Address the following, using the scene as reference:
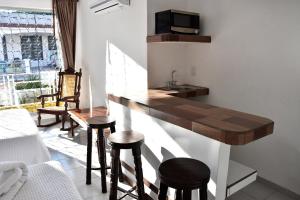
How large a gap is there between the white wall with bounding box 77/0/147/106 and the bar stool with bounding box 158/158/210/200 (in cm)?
159

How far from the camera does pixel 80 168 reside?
2953 millimetres

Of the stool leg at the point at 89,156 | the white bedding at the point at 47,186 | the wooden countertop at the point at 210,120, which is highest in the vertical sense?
the wooden countertop at the point at 210,120

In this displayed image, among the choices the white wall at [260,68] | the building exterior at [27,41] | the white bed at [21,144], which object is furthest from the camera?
the building exterior at [27,41]

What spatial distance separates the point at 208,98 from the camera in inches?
123

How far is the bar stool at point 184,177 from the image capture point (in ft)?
4.35

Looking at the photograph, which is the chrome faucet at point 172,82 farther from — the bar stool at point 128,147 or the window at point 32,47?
the window at point 32,47

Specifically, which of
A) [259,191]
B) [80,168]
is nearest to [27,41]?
[80,168]

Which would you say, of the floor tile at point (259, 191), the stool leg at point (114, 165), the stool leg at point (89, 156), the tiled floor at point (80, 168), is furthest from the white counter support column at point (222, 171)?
the stool leg at point (89, 156)

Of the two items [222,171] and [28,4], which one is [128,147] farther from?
[28,4]

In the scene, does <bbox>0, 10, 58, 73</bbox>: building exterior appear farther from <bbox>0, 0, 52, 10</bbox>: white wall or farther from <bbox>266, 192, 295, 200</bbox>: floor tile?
<bbox>266, 192, 295, 200</bbox>: floor tile

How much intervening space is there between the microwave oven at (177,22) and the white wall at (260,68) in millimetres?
212

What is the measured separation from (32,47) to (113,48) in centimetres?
206

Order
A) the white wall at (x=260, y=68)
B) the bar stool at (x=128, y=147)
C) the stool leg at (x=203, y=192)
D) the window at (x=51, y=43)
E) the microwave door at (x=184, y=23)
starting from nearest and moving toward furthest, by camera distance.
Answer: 1. the stool leg at (x=203, y=192)
2. the bar stool at (x=128, y=147)
3. the white wall at (x=260, y=68)
4. the microwave door at (x=184, y=23)
5. the window at (x=51, y=43)

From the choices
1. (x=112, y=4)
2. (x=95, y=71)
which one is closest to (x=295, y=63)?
(x=112, y=4)
